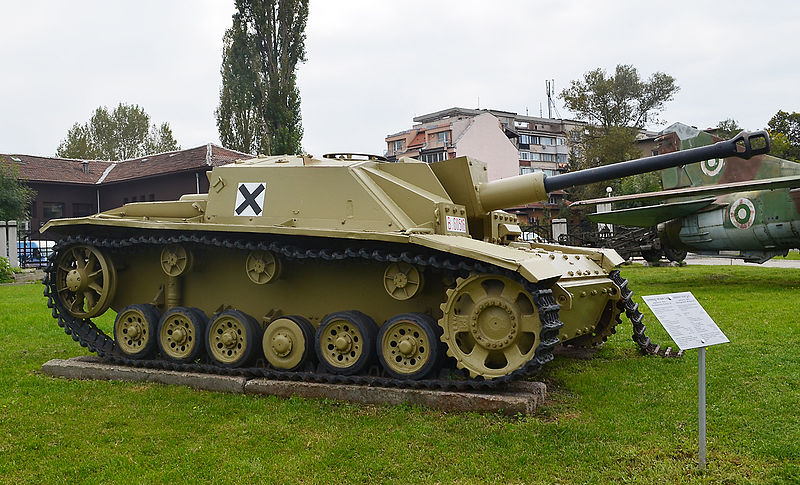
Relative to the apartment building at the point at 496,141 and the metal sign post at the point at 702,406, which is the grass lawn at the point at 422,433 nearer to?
the metal sign post at the point at 702,406

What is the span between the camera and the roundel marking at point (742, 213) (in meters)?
18.6

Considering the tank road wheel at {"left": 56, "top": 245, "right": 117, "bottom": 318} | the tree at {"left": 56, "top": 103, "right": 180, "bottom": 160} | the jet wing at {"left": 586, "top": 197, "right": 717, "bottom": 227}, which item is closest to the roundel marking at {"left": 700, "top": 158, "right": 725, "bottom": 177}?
the jet wing at {"left": 586, "top": 197, "right": 717, "bottom": 227}

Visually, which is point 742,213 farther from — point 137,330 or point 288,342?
point 137,330

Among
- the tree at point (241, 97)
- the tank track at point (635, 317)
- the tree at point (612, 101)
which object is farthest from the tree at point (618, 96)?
the tank track at point (635, 317)

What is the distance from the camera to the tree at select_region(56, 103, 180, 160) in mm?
59281

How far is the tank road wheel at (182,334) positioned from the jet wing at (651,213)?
13.5 m

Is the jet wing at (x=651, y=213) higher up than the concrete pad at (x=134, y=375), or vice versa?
the jet wing at (x=651, y=213)

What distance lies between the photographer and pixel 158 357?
950cm

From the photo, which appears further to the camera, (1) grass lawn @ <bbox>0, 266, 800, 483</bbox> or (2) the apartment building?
(2) the apartment building

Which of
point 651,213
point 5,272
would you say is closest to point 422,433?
point 651,213

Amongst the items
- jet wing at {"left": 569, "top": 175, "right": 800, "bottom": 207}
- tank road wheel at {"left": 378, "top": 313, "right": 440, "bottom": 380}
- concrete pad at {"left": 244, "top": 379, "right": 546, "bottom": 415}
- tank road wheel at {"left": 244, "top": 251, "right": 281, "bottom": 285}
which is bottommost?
concrete pad at {"left": 244, "top": 379, "right": 546, "bottom": 415}

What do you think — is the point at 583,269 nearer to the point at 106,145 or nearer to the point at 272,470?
the point at 272,470

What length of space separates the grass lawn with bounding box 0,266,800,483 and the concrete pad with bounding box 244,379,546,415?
0.17m

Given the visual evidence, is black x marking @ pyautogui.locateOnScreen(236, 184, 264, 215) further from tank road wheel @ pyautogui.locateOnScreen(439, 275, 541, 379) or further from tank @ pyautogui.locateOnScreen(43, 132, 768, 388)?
tank road wheel @ pyautogui.locateOnScreen(439, 275, 541, 379)
